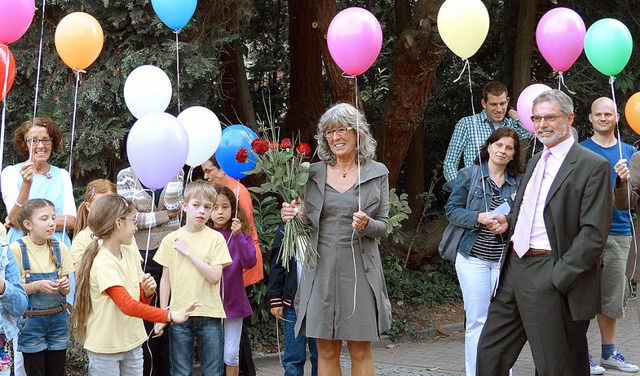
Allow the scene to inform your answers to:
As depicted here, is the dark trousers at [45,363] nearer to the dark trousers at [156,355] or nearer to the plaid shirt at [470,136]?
the dark trousers at [156,355]

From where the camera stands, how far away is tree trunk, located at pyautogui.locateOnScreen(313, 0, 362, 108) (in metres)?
9.21

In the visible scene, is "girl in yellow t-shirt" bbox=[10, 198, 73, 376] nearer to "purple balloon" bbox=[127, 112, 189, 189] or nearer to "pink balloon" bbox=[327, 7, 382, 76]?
"purple balloon" bbox=[127, 112, 189, 189]

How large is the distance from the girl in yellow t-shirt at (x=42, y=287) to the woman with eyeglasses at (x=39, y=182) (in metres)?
0.28

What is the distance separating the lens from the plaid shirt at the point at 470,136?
7465mm

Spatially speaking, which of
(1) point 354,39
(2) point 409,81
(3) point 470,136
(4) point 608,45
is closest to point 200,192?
(1) point 354,39

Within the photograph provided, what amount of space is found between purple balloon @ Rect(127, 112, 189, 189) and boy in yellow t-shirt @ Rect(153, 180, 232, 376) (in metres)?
0.34

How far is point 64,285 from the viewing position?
213 inches

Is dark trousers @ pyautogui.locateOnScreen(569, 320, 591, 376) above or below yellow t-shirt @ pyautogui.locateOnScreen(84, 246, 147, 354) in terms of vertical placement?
below

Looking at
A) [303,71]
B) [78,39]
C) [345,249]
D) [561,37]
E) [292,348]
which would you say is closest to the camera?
[345,249]

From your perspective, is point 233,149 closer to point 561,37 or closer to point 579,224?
point 579,224

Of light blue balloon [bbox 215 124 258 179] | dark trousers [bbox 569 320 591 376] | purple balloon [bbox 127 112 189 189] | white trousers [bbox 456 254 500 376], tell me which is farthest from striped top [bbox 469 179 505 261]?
purple balloon [bbox 127 112 189 189]

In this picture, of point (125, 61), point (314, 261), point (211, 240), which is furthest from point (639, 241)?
point (125, 61)

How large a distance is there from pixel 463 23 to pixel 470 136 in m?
1.45

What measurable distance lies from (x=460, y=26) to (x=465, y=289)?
1917 millimetres
